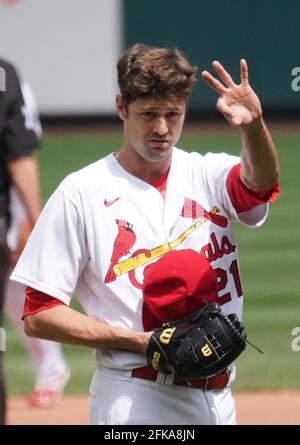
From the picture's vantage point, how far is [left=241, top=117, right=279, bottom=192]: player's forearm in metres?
3.42

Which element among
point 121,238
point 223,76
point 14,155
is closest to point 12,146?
point 14,155

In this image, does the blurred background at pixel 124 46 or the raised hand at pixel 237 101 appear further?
the blurred background at pixel 124 46

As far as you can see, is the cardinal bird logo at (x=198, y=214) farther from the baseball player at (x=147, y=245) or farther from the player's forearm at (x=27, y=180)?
the player's forearm at (x=27, y=180)

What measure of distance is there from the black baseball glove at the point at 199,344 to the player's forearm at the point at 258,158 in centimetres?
40

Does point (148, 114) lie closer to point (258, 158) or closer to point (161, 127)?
point (161, 127)

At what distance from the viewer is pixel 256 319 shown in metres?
8.16

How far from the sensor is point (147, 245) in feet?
11.7

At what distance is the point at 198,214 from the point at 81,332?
0.53 metres

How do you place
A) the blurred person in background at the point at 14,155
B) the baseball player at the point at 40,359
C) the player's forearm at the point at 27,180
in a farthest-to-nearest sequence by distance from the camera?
the baseball player at the point at 40,359, the player's forearm at the point at 27,180, the blurred person in background at the point at 14,155

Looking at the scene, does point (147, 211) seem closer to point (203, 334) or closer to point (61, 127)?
point (203, 334)

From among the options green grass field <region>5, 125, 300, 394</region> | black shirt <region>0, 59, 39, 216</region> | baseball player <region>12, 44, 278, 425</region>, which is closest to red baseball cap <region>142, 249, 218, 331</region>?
baseball player <region>12, 44, 278, 425</region>

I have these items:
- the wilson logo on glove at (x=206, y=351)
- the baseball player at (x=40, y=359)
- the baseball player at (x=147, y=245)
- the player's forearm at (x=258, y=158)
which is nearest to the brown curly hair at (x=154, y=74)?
the baseball player at (x=147, y=245)

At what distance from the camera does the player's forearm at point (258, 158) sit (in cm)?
342

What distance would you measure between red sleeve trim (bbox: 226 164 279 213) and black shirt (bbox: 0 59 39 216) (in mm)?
1758
